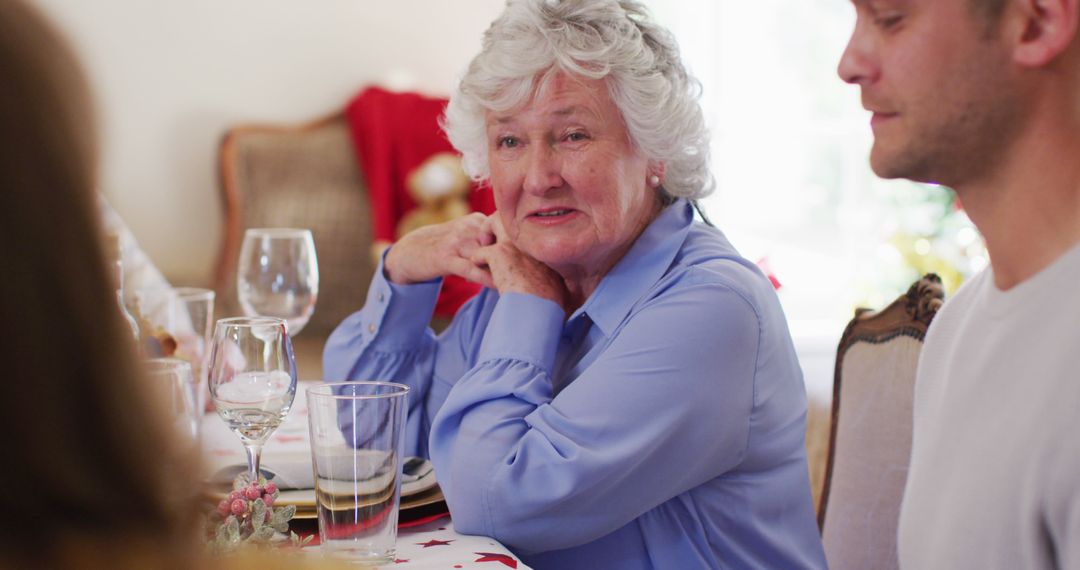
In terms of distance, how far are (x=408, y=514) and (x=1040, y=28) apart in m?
0.85

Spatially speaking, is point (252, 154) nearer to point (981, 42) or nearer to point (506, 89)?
point (506, 89)

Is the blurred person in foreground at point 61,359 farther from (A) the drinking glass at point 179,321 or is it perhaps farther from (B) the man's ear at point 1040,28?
(A) the drinking glass at point 179,321

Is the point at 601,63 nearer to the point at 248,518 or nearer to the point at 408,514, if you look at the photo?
the point at 408,514

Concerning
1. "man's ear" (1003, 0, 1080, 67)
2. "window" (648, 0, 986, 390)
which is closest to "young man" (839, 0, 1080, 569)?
"man's ear" (1003, 0, 1080, 67)

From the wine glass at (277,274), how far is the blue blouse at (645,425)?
0.47 m

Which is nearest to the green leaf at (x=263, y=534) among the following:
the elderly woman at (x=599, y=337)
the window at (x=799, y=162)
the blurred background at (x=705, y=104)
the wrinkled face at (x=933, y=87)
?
the elderly woman at (x=599, y=337)

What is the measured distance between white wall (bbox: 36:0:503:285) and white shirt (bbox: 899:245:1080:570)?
3.20 metres

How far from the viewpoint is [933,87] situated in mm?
943

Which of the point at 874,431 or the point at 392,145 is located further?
the point at 392,145

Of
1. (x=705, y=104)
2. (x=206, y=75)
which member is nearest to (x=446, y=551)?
(x=206, y=75)

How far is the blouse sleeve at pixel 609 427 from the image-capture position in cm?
137

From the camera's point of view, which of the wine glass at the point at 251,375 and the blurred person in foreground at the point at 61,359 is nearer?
the blurred person in foreground at the point at 61,359

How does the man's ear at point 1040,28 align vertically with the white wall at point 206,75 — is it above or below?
above

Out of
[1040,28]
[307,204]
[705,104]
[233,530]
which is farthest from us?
[705,104]
